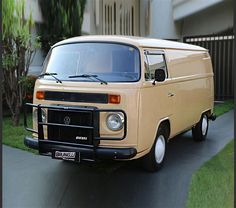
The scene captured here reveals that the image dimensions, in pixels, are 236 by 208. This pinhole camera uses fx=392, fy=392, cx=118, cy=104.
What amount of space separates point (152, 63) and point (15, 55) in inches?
168

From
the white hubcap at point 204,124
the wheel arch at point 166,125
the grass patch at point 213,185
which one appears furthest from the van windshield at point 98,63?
the white hubcap at point 204,124

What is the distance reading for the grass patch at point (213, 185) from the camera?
176 inches

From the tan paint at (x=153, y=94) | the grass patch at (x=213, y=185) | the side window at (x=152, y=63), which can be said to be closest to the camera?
the grass patch at (x=213, y=185)

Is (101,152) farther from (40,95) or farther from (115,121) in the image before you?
(40,95)

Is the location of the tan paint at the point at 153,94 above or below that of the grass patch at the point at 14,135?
above

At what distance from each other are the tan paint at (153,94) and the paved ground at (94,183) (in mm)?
495

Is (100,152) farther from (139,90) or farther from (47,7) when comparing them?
(47,7)

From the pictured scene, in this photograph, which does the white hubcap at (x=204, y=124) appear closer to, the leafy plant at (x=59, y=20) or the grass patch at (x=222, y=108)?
the grass patch at (x=222, y=108)

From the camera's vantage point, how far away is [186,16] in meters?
14.7

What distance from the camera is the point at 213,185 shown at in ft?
16.7

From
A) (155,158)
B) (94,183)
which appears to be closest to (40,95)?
(94,183)

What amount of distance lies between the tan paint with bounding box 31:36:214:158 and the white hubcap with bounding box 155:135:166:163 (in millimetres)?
318

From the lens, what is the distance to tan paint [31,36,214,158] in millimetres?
5023

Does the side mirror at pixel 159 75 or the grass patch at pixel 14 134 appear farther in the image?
the grass patch at pixel 14 134
